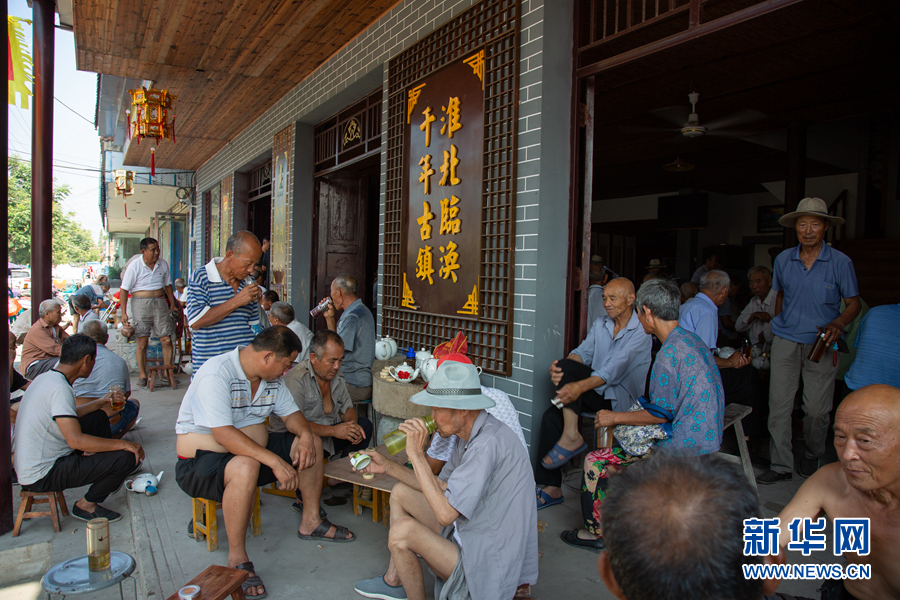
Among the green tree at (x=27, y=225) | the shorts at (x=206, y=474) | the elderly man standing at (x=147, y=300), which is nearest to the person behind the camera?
the shorts at (x=206, y=474)

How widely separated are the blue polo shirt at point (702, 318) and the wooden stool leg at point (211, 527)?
3.08 metres

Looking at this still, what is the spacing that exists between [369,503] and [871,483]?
2.61m

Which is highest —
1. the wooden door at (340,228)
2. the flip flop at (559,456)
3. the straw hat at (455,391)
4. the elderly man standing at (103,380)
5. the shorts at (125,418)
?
the wooden door at (340,228)

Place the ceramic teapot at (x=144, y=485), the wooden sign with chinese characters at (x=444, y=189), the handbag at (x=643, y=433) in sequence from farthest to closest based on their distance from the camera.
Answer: the wooden sign with chinese characters at (x=444, y=189) → the ceramic teapot at (x=144, y=485) → the handbag at (x=643, y=433)

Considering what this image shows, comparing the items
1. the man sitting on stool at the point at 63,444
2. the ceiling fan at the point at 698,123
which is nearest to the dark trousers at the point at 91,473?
the man sitting on stool at the point at 63,444

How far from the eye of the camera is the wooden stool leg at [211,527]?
9.07 ft

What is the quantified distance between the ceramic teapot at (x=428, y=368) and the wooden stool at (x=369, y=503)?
0.77 m

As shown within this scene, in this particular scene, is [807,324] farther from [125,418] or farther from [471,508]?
[125,418]

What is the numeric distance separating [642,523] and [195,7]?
5699 millimetres

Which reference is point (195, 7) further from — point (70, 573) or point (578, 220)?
point (70, 573)

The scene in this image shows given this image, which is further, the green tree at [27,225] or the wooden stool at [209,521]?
the green tree at [27,225]

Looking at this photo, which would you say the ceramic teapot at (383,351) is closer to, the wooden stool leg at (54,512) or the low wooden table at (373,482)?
the low wooden table at (373,482)

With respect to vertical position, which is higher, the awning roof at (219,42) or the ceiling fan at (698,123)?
the awning roof at (219,42)

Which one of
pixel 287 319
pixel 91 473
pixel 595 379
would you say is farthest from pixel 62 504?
pixel 595 379
